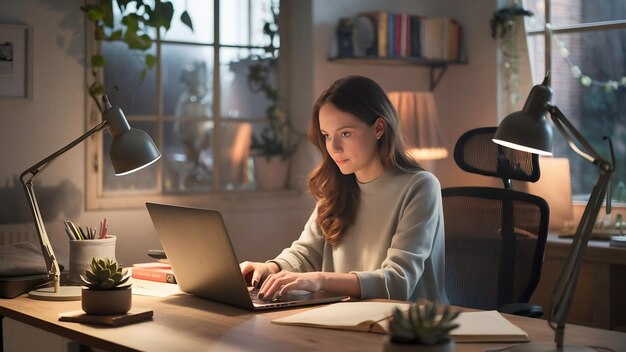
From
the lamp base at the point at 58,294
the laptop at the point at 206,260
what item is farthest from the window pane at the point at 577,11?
the lamp base at the point at 58,294

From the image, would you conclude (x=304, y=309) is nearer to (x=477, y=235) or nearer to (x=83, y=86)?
(x=477, y=235)

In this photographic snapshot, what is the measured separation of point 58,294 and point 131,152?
411 mm

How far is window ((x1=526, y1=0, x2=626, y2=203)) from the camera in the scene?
4.52 meters

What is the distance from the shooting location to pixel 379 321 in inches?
73.4

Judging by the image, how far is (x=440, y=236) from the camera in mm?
2527

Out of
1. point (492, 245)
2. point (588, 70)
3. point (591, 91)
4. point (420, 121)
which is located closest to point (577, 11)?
point (588, 70)

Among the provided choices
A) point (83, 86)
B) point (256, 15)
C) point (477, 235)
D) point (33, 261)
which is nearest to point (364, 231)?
point (477, 235)

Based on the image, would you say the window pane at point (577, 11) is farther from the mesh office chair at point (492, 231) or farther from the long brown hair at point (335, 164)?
the long brown hair at point (335, 164)

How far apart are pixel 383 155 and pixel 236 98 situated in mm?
2101

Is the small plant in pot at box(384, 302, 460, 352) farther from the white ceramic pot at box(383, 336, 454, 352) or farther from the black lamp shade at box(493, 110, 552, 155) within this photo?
the black lamp shade at box(493, 110, 552, 155)

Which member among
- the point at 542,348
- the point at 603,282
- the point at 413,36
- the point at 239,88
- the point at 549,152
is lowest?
the point at 603,282

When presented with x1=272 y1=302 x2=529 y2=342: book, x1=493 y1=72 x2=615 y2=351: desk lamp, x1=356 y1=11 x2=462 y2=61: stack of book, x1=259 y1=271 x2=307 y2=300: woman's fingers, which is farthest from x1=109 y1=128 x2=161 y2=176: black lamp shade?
x1=356 y1=11 x2=462 y2=61: stack of book

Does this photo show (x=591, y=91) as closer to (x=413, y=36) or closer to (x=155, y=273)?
(x=413, y=36)

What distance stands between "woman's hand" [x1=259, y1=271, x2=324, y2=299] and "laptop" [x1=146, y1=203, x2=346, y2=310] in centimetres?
2
